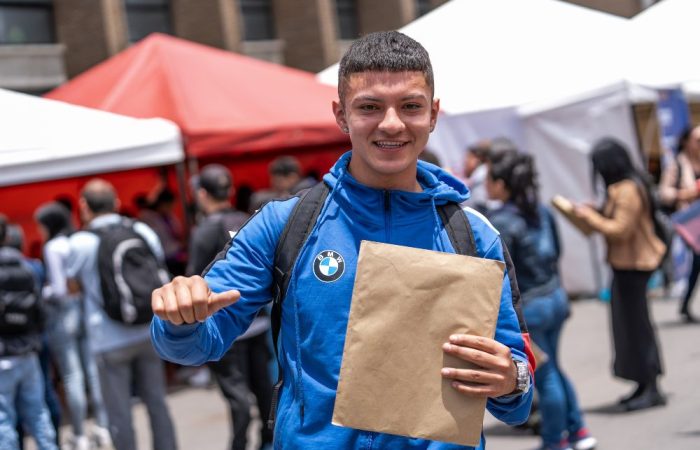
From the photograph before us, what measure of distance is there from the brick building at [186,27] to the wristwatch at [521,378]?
600 inches

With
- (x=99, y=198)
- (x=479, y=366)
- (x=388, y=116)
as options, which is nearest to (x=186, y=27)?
(x=99, y=198)

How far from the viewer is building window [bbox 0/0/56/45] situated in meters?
19.3

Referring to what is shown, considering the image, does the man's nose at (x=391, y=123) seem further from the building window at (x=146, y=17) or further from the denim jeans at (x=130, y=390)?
the building window at (x=146, y=17)

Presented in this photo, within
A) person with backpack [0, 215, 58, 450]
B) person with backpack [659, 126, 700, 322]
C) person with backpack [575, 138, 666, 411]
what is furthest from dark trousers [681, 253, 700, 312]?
person with backpack [0, 215, 58, 450]

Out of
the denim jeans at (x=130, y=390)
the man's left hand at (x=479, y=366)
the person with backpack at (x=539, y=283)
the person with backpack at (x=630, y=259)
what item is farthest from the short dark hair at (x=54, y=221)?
the man's left hand at (x=479, y=366)

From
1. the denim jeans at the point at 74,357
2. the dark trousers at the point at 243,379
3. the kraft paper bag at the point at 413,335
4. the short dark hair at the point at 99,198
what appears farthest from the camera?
the denim jeans at the point at 74,357

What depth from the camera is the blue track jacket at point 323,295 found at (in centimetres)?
253

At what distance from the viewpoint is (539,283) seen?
21.7 feet

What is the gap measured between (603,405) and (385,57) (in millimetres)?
6094

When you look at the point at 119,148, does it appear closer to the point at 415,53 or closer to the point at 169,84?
the point at 169,84

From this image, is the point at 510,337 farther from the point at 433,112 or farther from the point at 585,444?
the point at 585,444

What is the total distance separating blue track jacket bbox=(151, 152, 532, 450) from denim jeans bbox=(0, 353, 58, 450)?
431 centimetres

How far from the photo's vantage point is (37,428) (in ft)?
22.1

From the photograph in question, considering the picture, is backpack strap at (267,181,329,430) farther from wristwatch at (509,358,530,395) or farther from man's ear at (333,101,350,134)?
wristwatch at (509,358,530,395)
